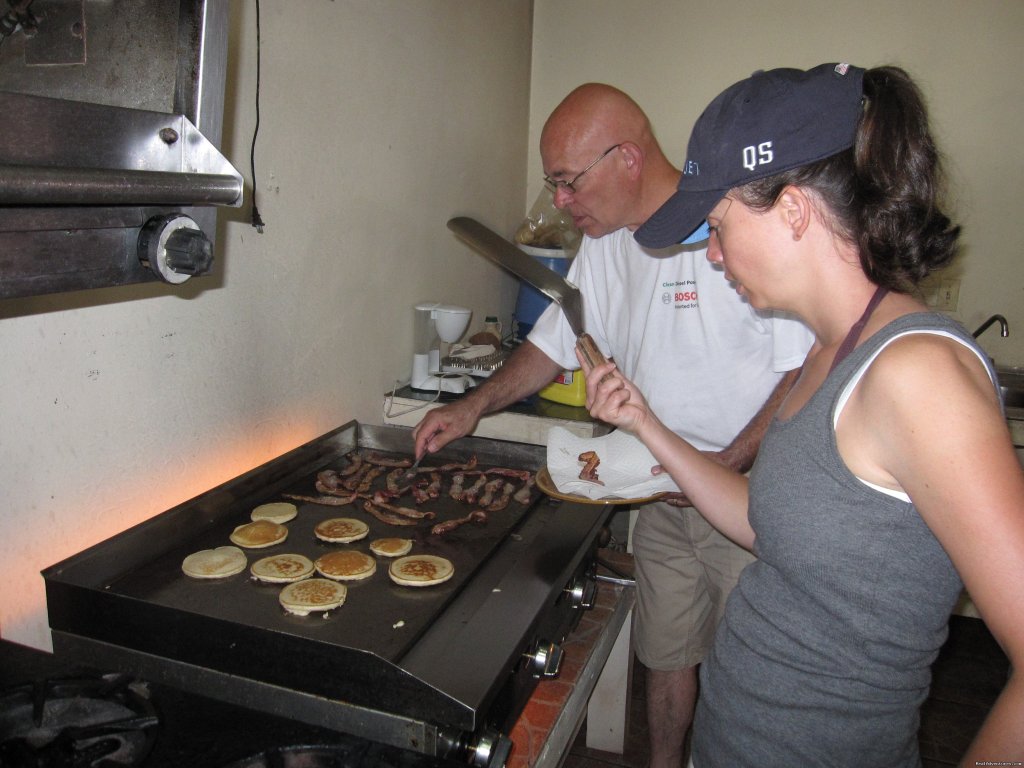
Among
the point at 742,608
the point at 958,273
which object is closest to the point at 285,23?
the point at 742,608

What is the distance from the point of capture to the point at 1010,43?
3.39m

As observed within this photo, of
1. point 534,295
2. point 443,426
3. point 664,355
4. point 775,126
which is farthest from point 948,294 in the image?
point 775,126

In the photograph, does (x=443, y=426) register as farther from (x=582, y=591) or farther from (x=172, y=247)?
(x=172, y=247)

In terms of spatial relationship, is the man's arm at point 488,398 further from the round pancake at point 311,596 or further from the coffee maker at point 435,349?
the round pancake at point 311,596

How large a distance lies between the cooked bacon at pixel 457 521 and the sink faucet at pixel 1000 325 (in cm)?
289

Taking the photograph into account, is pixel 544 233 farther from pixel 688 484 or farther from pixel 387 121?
pixel 688 484

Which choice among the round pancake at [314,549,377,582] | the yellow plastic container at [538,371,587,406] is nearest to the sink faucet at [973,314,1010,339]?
the yellow plastic container at [538,371,587,406]

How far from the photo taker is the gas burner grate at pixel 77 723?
910 millimetres

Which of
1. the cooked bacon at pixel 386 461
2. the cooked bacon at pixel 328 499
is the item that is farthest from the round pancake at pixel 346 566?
the cooked bacon at pixel 386 461

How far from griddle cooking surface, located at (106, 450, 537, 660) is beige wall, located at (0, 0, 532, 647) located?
168 millimetres

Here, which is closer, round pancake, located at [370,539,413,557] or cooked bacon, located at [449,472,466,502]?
round pancake, located at [370,539,413,557]

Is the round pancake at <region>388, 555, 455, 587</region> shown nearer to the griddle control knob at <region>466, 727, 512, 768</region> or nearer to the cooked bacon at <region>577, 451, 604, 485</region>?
the griddle control knob at <region>466, 727, 512, 768</region>

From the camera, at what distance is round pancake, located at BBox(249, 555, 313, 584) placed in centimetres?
138

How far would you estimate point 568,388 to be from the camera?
2703mm
